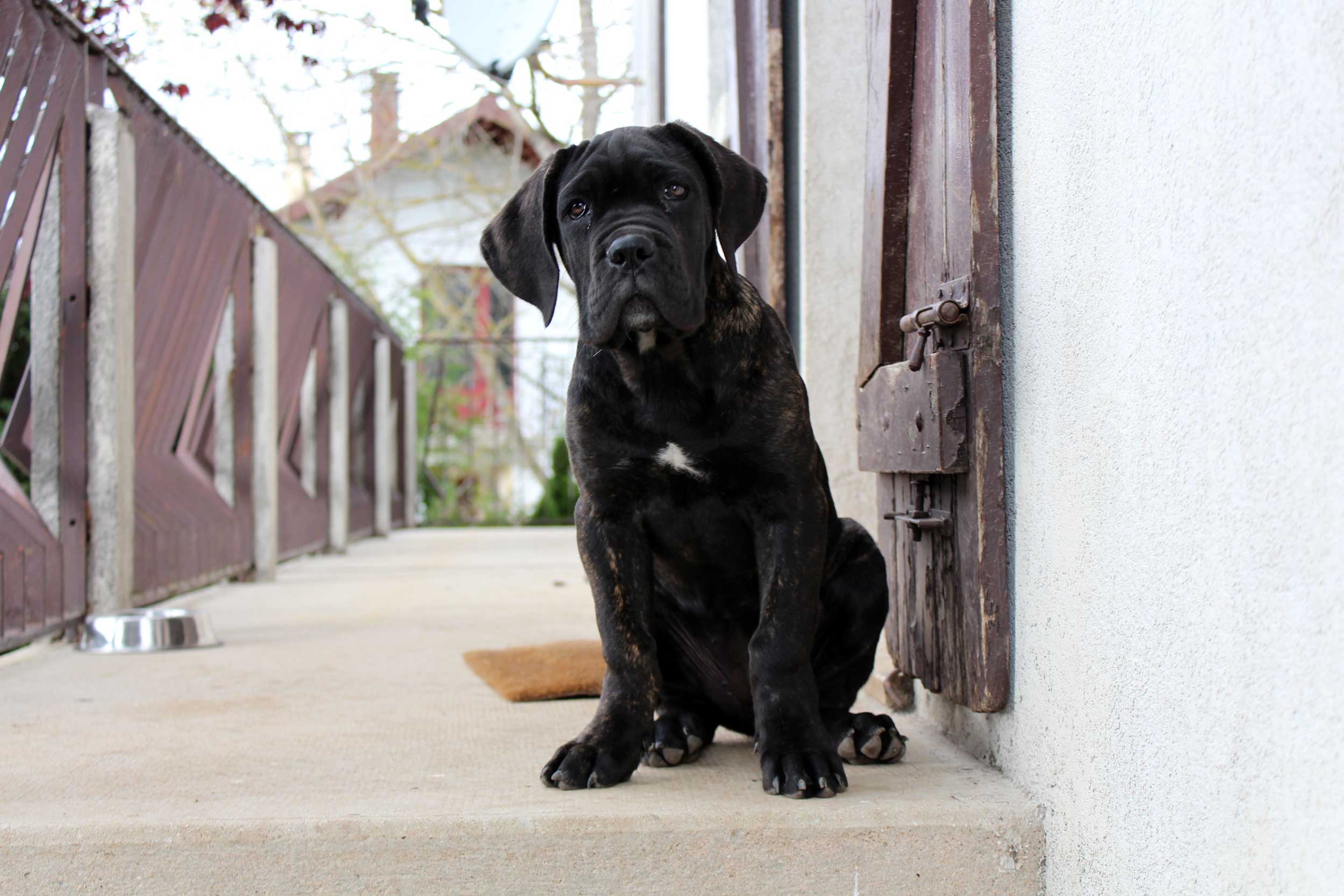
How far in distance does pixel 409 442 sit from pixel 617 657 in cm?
1352

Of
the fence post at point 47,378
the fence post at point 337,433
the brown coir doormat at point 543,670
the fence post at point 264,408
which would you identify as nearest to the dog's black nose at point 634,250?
the brown coir doormat at point 543,670

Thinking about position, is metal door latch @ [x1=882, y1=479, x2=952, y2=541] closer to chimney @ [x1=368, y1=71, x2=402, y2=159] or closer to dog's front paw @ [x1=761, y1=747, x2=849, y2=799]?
dog's front paw @ [x1=761, y1=747, x2=849, y2=799]

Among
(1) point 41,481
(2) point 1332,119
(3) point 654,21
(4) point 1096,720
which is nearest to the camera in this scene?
(2) point 1332,119

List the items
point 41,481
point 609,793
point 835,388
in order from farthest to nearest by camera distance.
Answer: point 41,481, point 835,388, point 609,793

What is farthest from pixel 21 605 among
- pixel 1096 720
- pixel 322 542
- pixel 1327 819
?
pixel 322 542

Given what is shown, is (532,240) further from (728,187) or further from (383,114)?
(383,114)

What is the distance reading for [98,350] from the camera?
15.3 feet

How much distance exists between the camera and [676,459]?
2.54 meters

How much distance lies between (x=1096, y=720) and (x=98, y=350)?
3975 millimetres

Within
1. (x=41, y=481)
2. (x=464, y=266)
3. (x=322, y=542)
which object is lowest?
(x=322, y=542)

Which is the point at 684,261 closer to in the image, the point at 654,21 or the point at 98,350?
the point at 98,350

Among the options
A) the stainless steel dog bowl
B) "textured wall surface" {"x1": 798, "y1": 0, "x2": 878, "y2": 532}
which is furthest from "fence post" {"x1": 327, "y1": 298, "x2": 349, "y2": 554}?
"textured wall surface" {"x1": 798, "y1": 0, "x2": 878, "y2": 532}

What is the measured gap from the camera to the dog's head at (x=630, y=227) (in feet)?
8.11

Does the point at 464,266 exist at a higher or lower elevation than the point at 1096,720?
higher
